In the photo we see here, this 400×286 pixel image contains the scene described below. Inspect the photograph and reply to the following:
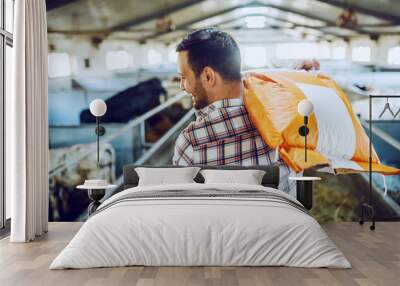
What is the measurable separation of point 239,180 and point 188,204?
186 cm

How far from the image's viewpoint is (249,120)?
740 centimetres

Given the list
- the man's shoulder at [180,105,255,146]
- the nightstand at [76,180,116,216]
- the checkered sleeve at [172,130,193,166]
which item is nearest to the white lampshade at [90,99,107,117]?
the nightstand at [76,180,116,216]

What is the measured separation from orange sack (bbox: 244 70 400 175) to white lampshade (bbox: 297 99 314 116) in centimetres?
26

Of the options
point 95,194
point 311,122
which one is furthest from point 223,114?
point 95,194

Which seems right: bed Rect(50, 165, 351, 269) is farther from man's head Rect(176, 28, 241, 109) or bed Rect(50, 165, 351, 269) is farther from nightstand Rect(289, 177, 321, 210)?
man's head Rect(176, 28, 241, 109)

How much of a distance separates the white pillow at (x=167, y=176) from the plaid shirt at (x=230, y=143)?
37cm

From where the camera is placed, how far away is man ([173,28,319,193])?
7352 mm

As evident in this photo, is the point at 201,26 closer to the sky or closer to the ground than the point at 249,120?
closer to the sky

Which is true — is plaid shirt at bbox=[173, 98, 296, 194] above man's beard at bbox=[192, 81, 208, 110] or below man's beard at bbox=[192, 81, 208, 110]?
below

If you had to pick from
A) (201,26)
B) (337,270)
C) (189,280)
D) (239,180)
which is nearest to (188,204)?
(189,280)

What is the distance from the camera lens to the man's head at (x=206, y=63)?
7.52 meters

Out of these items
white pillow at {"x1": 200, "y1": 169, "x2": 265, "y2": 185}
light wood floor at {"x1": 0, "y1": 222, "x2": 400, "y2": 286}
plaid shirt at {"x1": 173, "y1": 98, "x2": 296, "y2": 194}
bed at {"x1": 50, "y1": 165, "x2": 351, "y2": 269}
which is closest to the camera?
light wood floor at {"x1": 0, "y1": 222, "x2": 400, "y2": 286}

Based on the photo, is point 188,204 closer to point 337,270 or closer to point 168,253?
→ point 168,253

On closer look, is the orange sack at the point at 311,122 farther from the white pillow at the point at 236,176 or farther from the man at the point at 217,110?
the white pillow at the point at 236,176
